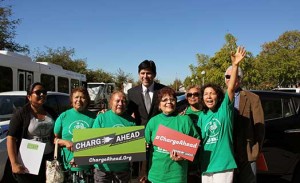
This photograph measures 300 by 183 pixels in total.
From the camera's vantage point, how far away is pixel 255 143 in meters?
3.69

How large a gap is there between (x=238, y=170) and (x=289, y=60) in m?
55.3

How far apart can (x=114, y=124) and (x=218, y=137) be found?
1046 mm

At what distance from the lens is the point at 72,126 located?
12.1 ft

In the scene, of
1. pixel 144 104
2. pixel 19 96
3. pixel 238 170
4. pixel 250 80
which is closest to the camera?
pixel 238 170

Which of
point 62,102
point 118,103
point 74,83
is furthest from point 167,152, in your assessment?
point 74,83

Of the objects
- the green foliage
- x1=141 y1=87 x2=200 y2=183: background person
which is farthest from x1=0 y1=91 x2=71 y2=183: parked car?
the green foliage

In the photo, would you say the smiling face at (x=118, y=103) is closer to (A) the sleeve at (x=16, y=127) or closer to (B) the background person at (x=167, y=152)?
(B) the background person at (x=167, y=152)

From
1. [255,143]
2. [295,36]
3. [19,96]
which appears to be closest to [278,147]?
[255,143]

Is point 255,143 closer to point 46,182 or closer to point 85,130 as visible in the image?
point 85,130

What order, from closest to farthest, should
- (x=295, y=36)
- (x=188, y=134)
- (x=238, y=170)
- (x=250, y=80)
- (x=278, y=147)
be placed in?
(x=188, y=134)
(x=238, y=170)
(x=278, y=147)
(x=250, y=80)
(x=295, y=36)

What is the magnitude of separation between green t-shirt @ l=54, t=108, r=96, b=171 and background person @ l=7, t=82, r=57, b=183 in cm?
12

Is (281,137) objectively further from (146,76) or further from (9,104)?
(9,104)

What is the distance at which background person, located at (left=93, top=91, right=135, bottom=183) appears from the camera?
356 cm

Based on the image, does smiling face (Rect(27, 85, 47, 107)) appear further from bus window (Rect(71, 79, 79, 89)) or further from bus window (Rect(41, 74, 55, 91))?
bus window (Rect(71, 79, 79, 89))
